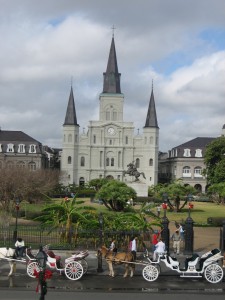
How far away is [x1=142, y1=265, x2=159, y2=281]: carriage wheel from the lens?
1680 cm

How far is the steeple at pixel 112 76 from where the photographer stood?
395 ft

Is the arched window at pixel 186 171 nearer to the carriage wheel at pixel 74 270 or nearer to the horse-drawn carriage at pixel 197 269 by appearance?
the horse-drawn carriage at pixel 197 269

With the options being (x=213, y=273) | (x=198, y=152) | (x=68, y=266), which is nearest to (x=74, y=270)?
(x=68, y=266)

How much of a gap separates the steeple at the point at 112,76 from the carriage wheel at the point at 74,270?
343 feet

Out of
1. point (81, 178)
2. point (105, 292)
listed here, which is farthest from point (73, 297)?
point (81, 178)

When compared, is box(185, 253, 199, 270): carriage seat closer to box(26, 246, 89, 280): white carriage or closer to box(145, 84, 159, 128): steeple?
box(26, 246, 89, 280): white carriage

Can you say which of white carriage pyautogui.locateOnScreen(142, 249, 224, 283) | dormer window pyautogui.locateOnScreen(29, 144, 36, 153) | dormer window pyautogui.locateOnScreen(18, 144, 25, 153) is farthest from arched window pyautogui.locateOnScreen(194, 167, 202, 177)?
white carriage pyautogui.locateOnScreen(142, 249, 224, 283)

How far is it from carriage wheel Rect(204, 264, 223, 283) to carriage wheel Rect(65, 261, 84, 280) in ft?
14.2

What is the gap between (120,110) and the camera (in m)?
119

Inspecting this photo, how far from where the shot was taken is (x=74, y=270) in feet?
55.3

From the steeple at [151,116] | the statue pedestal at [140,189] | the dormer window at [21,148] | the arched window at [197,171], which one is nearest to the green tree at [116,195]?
the statue pedestal at [140,189]

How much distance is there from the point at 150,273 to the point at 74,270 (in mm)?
2643

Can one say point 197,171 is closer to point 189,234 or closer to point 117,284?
point 189,234

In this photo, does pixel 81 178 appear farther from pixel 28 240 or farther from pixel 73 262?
pixel 73 262
